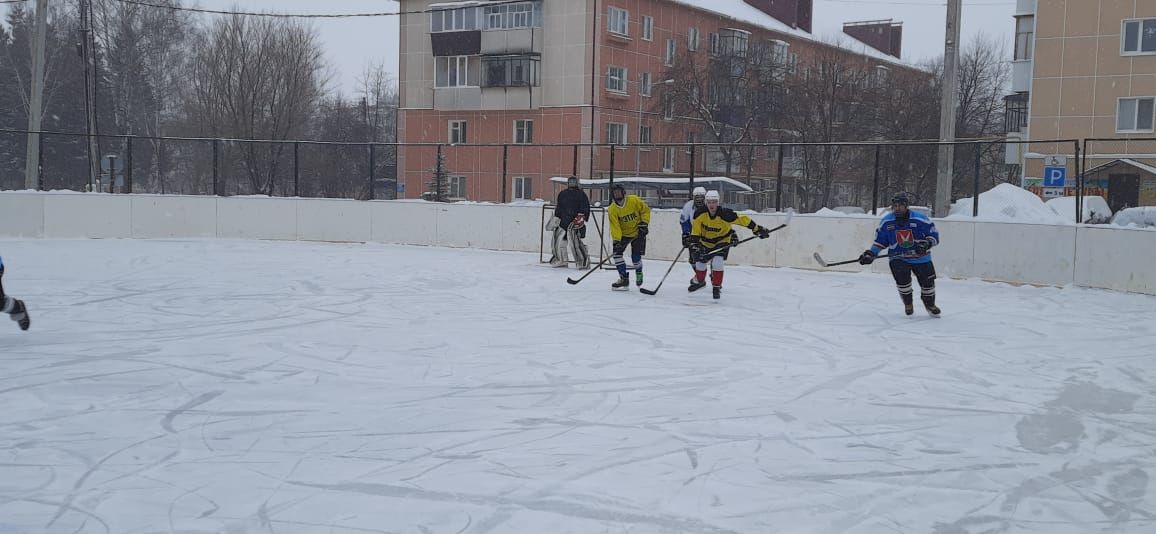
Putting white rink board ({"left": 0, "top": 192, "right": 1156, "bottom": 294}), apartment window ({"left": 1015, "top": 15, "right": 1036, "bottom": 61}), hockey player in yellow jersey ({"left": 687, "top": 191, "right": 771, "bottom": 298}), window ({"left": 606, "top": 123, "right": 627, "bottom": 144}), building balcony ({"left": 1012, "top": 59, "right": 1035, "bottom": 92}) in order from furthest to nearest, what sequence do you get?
window ({"left": 606, "top": 123, "right": 627, "bottom": 144})
apartment window ({"left": 1015, "top": 15, "right": 1036, "bottom": 61})
building balcony ({"left": 1012, "top": 59, "right": 1035, "bottom": 92})
white rink board ({"left": 0, "top": 192, "right": 1156, "bottom": 294})
hockey player in yellow jersey ({"left": 687, "top": 191, "right": 771, "bottom": 298})

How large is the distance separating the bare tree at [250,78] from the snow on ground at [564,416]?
3775cm

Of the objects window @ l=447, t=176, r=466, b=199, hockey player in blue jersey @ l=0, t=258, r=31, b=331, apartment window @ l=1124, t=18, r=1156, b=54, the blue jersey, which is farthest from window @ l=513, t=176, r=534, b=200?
apartment window @ l=1124, t=18, r=1156, b=54

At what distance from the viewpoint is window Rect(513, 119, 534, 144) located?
41.4 metres

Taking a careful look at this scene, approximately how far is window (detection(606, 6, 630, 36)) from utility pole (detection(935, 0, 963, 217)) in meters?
24.5

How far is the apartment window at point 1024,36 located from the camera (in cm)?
3369

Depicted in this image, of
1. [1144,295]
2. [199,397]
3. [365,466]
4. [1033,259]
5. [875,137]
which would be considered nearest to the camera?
[365,466]

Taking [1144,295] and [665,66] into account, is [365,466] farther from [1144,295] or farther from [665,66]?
[665,66]

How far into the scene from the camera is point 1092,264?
43.9 feet

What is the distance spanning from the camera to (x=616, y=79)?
4028 centimetres

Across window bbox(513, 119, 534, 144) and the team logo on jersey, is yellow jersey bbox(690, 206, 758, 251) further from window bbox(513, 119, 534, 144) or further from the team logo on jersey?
window bbox(513, 119, 534, 144)

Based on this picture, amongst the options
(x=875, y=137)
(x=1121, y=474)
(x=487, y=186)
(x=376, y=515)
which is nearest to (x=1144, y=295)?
(x=1121, y=474)

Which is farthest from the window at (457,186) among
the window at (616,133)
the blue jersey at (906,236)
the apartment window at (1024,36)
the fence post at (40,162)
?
the apartment window at (1024,36)

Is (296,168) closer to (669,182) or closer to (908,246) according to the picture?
(669,182)

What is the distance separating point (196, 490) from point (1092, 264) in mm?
12491
